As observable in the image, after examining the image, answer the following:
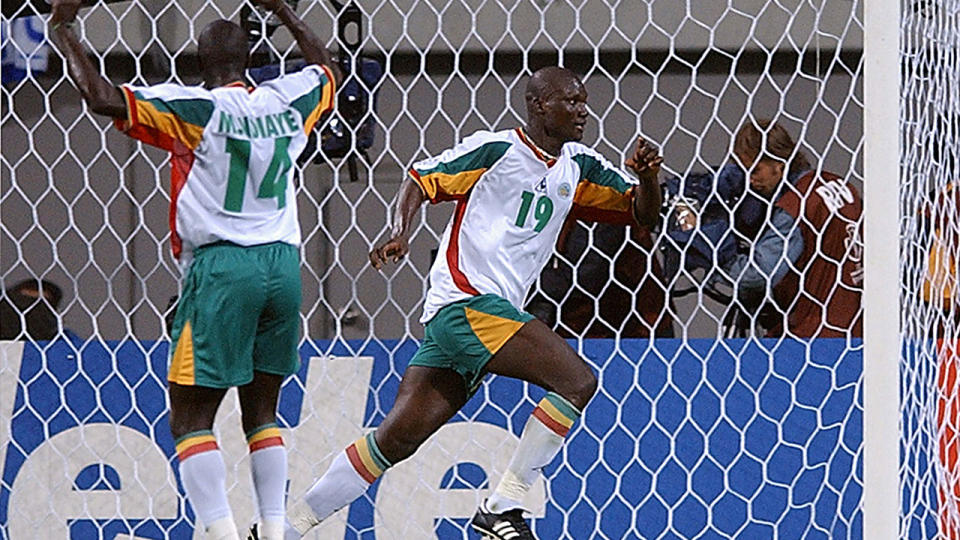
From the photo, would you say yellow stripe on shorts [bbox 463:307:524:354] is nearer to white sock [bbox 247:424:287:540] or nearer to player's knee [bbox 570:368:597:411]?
player's knee [bbox 570:368:597:411]

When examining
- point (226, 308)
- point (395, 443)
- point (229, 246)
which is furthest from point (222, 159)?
point (395, 443)

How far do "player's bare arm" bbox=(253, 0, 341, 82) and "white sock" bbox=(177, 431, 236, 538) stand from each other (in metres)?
0.86

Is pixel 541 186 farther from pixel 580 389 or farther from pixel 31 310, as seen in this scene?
pixel 31 310

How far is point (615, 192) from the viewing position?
405 centimetres

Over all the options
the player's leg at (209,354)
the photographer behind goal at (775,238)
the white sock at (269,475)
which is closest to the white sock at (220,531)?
the player's leg at (209,354)

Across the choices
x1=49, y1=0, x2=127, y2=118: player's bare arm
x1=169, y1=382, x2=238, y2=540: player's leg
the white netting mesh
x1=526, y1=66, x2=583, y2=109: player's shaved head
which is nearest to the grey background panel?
the white netting mesh

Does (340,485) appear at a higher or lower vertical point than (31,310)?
lower

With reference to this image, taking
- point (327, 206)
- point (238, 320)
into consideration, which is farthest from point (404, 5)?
point (238, 320)

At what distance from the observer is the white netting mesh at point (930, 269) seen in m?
3.75

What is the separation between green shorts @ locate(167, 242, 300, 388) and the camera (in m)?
3.29

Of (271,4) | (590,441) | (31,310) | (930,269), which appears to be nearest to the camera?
(271,4)

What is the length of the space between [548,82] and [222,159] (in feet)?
3.13

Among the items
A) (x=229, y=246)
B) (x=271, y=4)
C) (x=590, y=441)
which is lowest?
(x=590, y=441)

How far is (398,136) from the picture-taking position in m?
4.79
